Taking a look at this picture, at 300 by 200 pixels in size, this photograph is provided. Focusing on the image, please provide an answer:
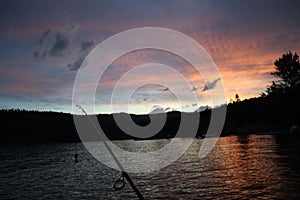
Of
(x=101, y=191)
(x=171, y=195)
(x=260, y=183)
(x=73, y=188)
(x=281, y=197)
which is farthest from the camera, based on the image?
(x=73, y=188)

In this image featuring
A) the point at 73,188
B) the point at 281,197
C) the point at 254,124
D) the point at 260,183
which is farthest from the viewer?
the point at 254,124

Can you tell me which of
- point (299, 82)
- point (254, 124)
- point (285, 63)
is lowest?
point (254, 124)

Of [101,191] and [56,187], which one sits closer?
[101,191]

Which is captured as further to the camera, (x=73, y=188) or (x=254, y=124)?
(x=254, y=124)

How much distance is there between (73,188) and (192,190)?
17.1 metres

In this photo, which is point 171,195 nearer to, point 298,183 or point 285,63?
point 298,183

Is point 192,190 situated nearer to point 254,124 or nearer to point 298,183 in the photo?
point 298,183

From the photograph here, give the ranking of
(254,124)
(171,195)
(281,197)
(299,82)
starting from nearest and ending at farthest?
(281,197) → (171,195) → (299,82) → (254,124)

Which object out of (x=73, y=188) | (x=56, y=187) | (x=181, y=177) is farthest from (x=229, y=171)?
(x=56, y=187)

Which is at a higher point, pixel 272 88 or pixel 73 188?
pixel 272 88

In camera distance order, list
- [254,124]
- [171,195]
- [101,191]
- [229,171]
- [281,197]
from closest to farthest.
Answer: [281,197] → [171,195] → [101,191] → [229,171] → [254,124]

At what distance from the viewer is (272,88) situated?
14250 cm

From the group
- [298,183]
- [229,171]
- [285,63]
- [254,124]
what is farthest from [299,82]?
[298,183]

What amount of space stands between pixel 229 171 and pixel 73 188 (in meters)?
22.1
